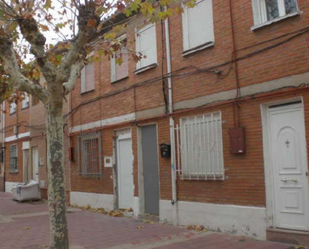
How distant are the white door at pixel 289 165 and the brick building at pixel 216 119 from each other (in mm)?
19

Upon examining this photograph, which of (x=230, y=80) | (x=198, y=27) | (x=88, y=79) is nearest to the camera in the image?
(x=230, y=80)

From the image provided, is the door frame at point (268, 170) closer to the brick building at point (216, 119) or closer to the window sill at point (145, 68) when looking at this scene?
the brick building at point (216, 119)

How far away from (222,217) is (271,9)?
449 centimetres

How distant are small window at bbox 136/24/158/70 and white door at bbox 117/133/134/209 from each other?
7.48 feet

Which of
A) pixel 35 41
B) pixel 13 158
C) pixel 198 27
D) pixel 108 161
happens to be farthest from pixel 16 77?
pixel 13 158

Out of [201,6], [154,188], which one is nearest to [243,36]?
[201,6]

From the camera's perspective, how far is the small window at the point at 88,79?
1375 centimetres

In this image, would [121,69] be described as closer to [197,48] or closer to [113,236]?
[197,48]

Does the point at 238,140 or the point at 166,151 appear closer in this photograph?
the point at 238,140

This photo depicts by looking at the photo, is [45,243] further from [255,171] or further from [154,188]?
[255,171]

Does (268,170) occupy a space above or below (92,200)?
above

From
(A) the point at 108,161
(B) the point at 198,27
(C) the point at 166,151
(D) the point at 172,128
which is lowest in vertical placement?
(A) the point at 108,161

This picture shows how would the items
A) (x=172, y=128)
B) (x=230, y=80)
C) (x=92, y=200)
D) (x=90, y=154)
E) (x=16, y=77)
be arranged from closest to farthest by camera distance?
(x=16, y=77), (x=230, y=80), (x=172, y=128), (x=92, y=200), (x=90, y=154)

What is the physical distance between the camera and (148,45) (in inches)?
435
